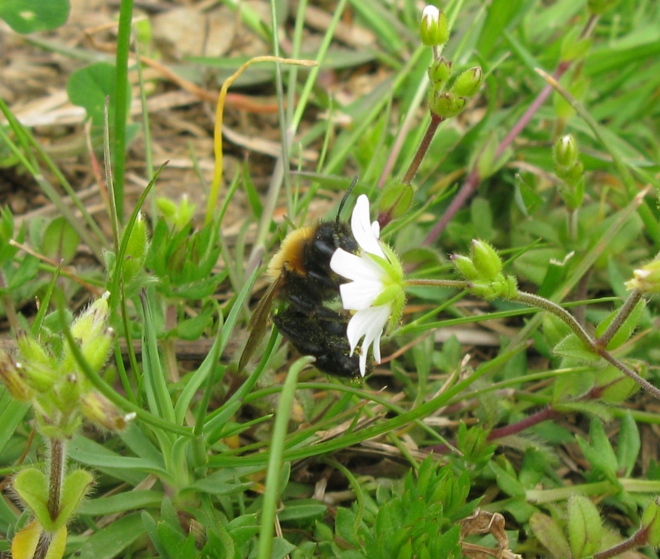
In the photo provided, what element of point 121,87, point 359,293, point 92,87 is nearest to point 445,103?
point 359,293

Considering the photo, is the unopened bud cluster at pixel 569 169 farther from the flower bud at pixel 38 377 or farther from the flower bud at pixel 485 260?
the flower bud at pixel 38 377

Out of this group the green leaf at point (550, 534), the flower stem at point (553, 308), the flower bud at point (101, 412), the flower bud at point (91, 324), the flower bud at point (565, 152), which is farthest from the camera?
the flower bud at point (565, 152)

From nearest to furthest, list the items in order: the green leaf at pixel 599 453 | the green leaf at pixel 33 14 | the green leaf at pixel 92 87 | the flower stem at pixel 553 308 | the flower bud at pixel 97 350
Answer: the flower bud at pixel 97 350 < the flower stem at pixel 553 308 < the green leaf at pixel 599 453 < the green leaf at pixel 33 14 < the green leaf at pixel 92 87

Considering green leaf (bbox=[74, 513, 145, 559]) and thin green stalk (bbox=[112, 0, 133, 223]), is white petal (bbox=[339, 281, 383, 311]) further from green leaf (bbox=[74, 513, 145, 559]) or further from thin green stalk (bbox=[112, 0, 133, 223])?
thin green stalk (bbox=[112, 0, 133, 223])

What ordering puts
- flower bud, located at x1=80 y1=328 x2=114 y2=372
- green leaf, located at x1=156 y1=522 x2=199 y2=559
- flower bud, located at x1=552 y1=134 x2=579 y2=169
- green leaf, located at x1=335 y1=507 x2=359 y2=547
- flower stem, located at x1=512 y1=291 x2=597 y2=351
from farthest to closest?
flower bud, located at x1=552 y1=134 x2=579 y2=169 → green leaf, located at x1=335 y1=507 x2=359 y2=547 → flower stem, located at x1=512 y1=291 x2=597 y2=351 → green leaf, located at x1=156 y1=522 x2=199 y2=559 → flower bud, located at x1=80 y1=328 x2=114 y2=372

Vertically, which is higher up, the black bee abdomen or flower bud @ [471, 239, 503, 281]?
flower bud @ [471, 239, 503, 281]

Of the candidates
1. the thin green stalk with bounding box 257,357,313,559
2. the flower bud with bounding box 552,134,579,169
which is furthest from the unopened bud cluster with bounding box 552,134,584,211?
the thin green stalk with bounding box 257,357,313,559

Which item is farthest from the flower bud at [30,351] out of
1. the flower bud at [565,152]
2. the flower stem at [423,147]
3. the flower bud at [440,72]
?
the flower bud at [565,152]
